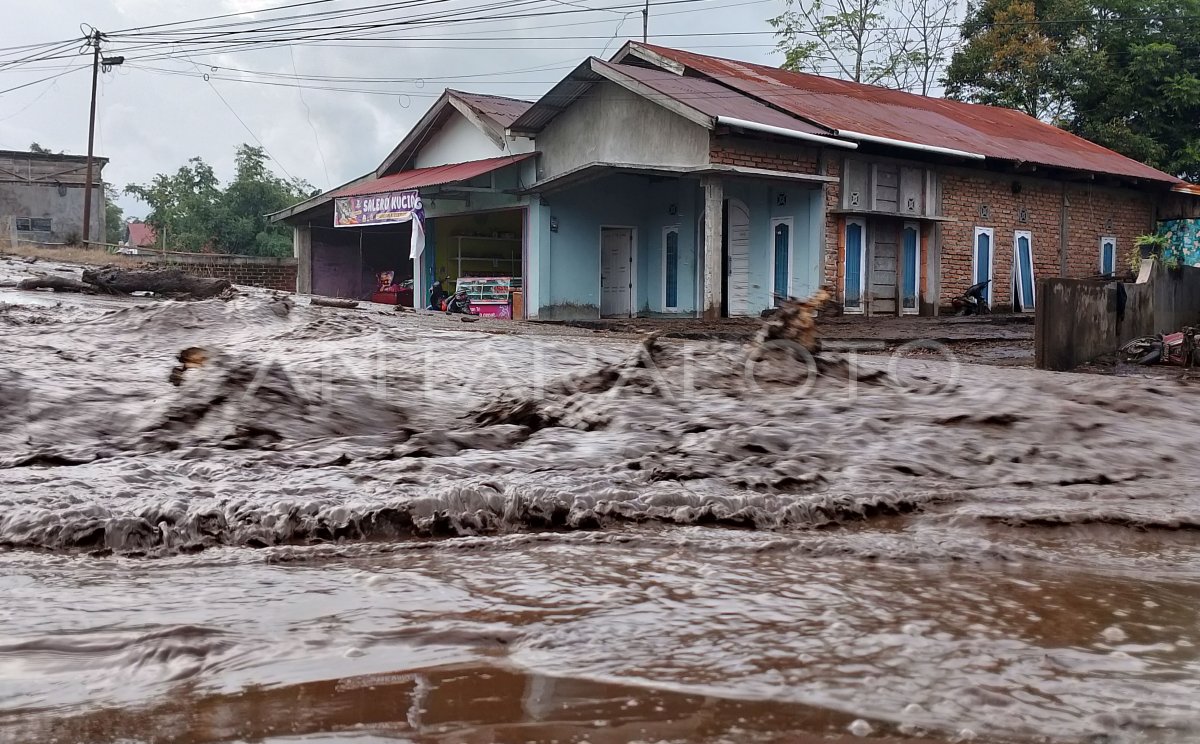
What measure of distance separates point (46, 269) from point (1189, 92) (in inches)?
940

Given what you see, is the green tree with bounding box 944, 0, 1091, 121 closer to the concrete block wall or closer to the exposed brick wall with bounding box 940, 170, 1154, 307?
the exposed brick wall with bounding box 940, 170, 1154, 307

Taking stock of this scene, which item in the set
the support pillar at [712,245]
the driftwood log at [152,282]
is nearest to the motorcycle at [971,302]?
the support pillar at [712,245]

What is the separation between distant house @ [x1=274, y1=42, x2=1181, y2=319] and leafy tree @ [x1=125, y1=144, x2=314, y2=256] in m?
14.2

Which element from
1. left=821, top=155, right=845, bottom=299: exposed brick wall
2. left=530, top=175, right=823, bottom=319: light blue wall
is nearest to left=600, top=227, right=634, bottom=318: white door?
left=530, top=175, right=823, bottom=319: light blue wall

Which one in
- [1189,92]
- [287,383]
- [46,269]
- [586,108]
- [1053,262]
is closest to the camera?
[287,383]

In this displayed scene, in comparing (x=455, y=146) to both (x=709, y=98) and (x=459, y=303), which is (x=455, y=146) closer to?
(x=459, y=303)

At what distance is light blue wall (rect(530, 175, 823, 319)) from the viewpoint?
14453 mm

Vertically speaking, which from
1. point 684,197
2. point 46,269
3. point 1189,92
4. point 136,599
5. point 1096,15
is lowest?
point 136,599

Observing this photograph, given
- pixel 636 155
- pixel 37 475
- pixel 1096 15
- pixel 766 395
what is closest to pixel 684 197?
pixel 636 155

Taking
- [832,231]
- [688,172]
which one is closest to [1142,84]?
[832,231]

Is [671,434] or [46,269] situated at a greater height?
[46,269]

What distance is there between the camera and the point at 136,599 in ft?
6.92

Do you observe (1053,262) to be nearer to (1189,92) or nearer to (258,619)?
(1189,92)

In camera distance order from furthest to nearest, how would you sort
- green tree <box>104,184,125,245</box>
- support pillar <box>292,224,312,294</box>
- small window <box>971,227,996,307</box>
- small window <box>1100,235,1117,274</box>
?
green tree <box>104,184,125,245</box>
support pillar <box>292,224,312,294</box>
small window <box>1100,235,1117,274</box>
small window <box>971,227,996,307</box>
